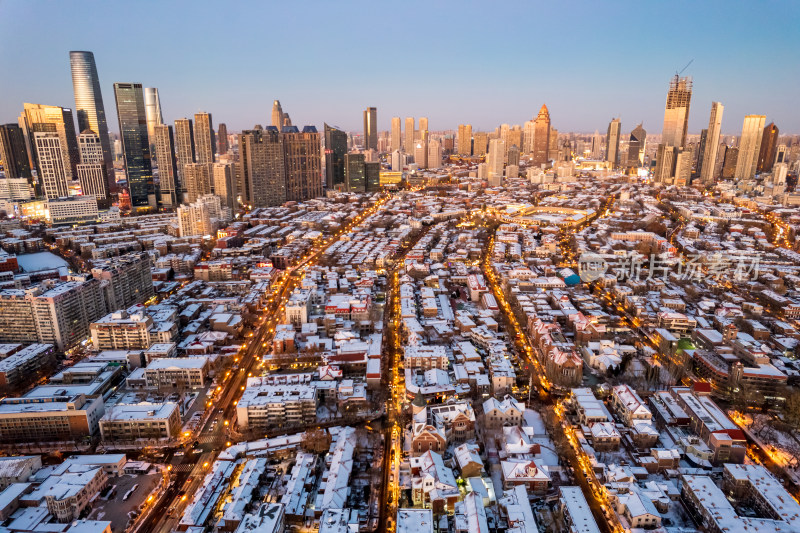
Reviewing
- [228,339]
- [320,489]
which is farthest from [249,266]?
[320,489]

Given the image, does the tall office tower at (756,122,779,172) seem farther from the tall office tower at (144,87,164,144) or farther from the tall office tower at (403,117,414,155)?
the tall office tower at (144,87,164,144)

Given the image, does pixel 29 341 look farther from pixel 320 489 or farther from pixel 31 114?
pixel 31 114

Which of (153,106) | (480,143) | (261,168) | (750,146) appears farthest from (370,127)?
(750,146)

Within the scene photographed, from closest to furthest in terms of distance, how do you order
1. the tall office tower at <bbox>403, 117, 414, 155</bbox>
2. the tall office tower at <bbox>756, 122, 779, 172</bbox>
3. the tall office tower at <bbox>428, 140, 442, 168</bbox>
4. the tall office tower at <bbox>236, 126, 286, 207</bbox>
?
the tall office tower at <bbox>236, 126, 286, 207</bbox> < the tall office tower at <bbox>756, 122, 779, 172</bbox> < the tall office tower at <bbox>428, 140, 442, 168</bbox> < the tall office tower at <bbox>403, 117, 414, 155</bbox>

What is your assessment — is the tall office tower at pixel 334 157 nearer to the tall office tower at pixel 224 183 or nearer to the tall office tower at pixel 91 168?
the tall office tower at pixel 224 183

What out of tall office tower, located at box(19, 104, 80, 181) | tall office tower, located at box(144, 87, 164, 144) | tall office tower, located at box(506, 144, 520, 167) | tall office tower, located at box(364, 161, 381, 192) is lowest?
tall office tower, located at box(364, 161, 381, 192)

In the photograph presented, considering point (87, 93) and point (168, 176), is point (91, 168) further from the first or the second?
point (87, 93)

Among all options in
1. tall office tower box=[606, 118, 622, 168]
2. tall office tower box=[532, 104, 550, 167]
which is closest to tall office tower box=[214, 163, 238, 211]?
tall office tower box=[532, 104, 550, 167]

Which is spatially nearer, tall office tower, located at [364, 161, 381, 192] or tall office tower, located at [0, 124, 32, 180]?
tall office tower, located at [0, 124, 32, 180]
